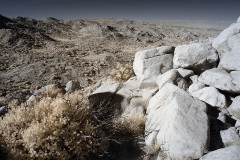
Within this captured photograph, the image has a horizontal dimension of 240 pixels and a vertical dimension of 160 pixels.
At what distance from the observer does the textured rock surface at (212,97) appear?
19.7ft

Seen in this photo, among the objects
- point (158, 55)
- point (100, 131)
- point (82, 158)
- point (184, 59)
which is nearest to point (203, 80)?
point (184, 59)

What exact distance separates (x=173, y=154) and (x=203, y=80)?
248 cm

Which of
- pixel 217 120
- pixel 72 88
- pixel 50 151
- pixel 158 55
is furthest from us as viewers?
pixel 72 88

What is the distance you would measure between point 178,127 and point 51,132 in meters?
2.52

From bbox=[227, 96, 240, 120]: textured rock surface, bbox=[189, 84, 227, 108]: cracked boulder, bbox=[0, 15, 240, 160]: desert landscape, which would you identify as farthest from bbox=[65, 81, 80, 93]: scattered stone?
bbox=[227, 96, 240, 120]: textured rock surface

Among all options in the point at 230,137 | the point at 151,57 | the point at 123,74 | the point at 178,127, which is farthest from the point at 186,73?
the point at 123,74

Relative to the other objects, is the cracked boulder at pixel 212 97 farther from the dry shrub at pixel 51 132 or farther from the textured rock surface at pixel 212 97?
the dry shrub at pixel 51 132

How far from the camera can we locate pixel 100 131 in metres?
5.66

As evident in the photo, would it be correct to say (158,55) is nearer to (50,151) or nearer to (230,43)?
(230,43)

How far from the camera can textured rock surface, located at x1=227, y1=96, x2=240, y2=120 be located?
5754 millimetres

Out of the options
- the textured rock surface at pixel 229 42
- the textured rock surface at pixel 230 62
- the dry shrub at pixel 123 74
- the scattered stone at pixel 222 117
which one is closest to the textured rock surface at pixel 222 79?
the textured rock surface at pixel 230 62

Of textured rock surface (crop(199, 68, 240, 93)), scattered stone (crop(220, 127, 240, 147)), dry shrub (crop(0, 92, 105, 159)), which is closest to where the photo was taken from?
dry shrub (crop(0, 92, 105, 159))

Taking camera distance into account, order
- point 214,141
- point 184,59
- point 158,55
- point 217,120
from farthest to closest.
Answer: point 158,55 < point 184,59 < point 217,120 < point 214,141

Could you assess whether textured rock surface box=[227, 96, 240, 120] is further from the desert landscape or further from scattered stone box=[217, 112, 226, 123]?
scattered stone box=[217, 112, 226, 123]
